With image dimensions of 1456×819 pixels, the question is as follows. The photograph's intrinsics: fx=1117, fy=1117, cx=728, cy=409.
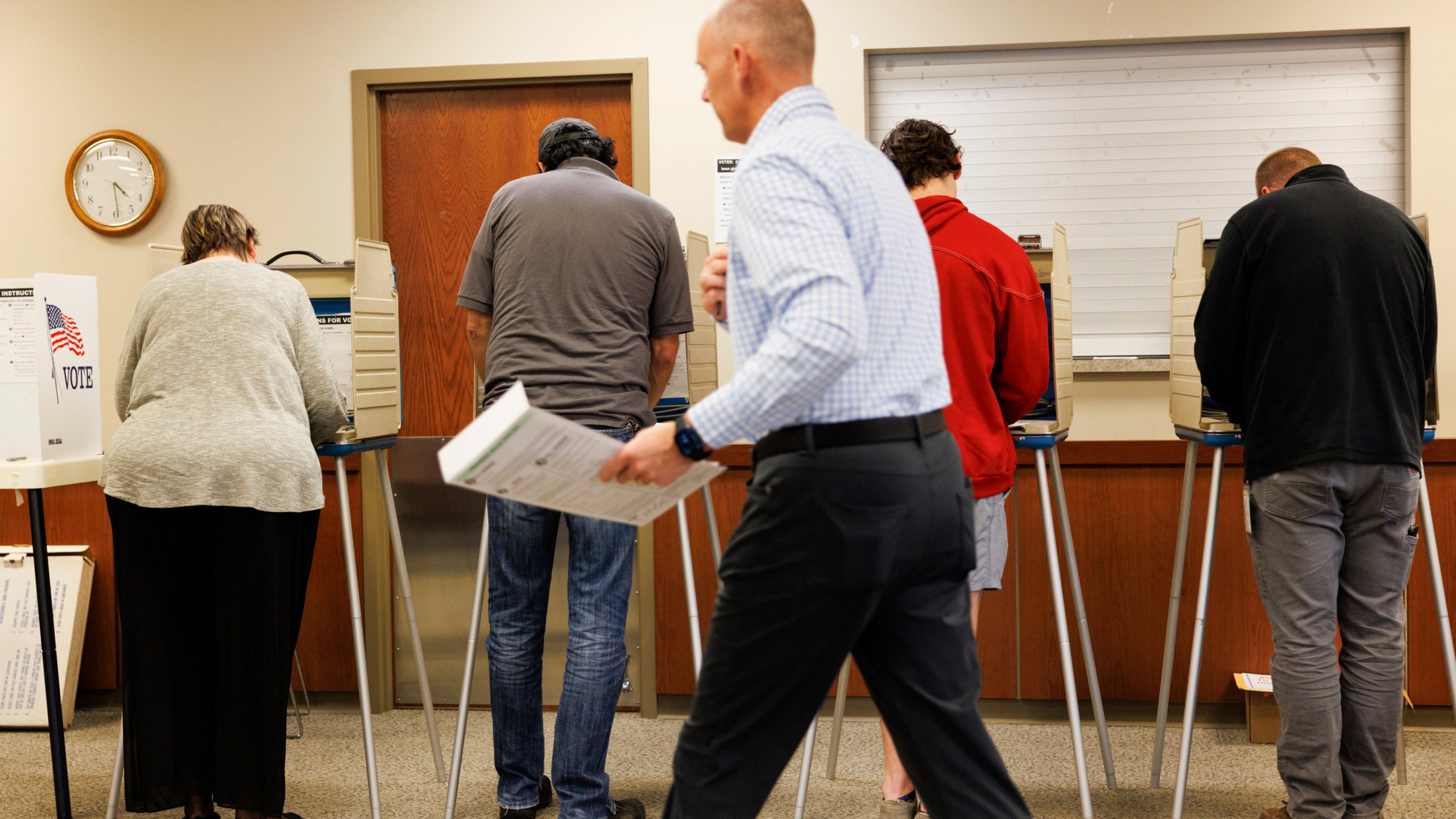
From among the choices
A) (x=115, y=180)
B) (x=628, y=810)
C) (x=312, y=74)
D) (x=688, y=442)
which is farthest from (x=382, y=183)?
(x=688, y=442)

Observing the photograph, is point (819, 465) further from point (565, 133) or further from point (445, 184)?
point (445, 184)

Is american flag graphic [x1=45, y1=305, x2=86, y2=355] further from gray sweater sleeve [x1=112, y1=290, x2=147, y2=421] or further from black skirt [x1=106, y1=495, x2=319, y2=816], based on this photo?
A: black skirt [x1=106, y1=495, x2=319, y2=816]

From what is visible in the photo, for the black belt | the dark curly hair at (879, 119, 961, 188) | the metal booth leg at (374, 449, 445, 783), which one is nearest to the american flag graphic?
the metal booth leg at (374, 449, 445, 783)

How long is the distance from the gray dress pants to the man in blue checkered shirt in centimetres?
123

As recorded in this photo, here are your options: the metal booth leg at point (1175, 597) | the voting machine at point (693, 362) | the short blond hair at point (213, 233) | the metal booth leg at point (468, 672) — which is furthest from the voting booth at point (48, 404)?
the metal booth leg at point (1175, 597)

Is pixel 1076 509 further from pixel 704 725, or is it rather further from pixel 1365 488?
pixel 704 725

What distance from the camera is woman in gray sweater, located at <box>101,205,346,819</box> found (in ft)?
7.71

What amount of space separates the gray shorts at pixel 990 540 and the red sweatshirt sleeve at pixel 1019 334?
7.4 inches

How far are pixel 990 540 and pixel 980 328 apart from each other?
1.55ft

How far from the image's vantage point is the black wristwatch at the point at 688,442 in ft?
4.12

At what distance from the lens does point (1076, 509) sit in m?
3.41

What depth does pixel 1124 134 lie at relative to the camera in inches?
140

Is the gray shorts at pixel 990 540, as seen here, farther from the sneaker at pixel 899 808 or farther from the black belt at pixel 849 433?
the black belt at pixel 849 433

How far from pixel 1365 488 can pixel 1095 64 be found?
1.80m
